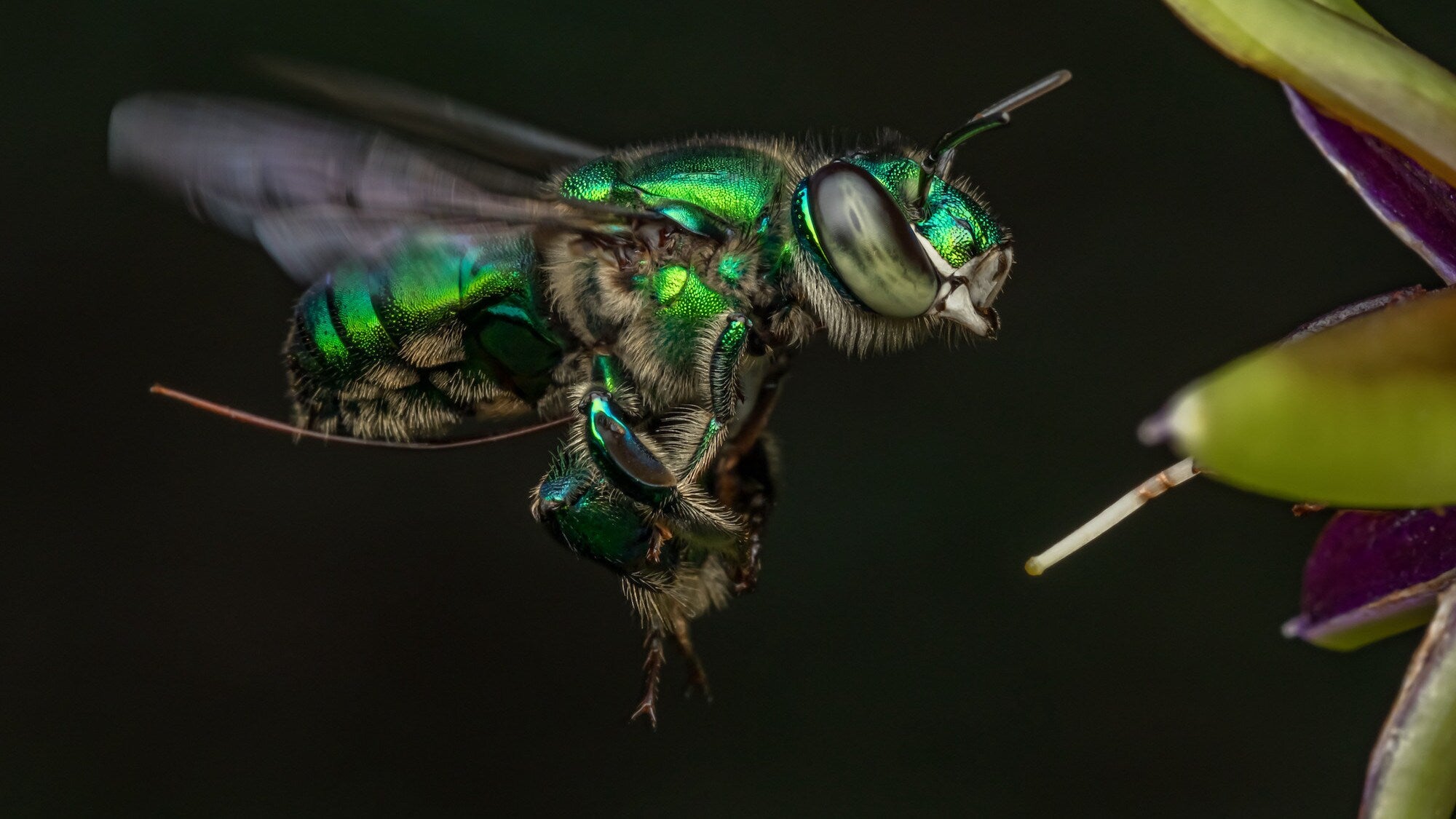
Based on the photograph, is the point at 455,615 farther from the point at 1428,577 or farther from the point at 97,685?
the point at 1428,577

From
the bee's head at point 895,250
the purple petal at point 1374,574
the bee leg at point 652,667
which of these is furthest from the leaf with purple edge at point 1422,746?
the bee leg at point 652,667

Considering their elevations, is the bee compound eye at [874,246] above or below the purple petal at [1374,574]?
above

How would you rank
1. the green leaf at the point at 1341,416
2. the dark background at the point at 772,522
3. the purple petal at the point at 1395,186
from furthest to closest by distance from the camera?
the dark background at the point at 772,522
the purple petal at the point at 1395,186
the green leaf at the point at 1341,416

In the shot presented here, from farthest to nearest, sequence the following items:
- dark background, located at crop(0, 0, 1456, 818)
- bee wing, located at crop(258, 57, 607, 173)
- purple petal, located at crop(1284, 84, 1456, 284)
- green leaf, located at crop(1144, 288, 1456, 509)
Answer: dark background, located at crop(0, 0, 1456, 818) < bee wing, located at crop(258, 57, 607, 173) < purple petal, located at crop(1284, 84, 1456, 284) < green leaf, located at crop(1144, 288, 1456, 509)

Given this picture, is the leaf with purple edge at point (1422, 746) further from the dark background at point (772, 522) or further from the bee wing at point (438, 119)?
the dark background at point (772, 522)

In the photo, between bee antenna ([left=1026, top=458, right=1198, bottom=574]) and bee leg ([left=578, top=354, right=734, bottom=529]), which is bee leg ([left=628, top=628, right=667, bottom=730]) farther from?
bee antenna ([left=1026, top=458, right=1198, bottom=574])

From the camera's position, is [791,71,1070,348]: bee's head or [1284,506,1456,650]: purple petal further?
[791,71,1070,348]: bee's head

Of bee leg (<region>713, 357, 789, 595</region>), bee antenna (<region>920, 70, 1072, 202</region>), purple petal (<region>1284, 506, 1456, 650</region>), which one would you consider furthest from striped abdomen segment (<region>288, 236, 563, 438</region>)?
purple petal (<region>1284, 506, 1456, 650</region>)

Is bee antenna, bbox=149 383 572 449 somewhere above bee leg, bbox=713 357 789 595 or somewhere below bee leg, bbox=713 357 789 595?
above
